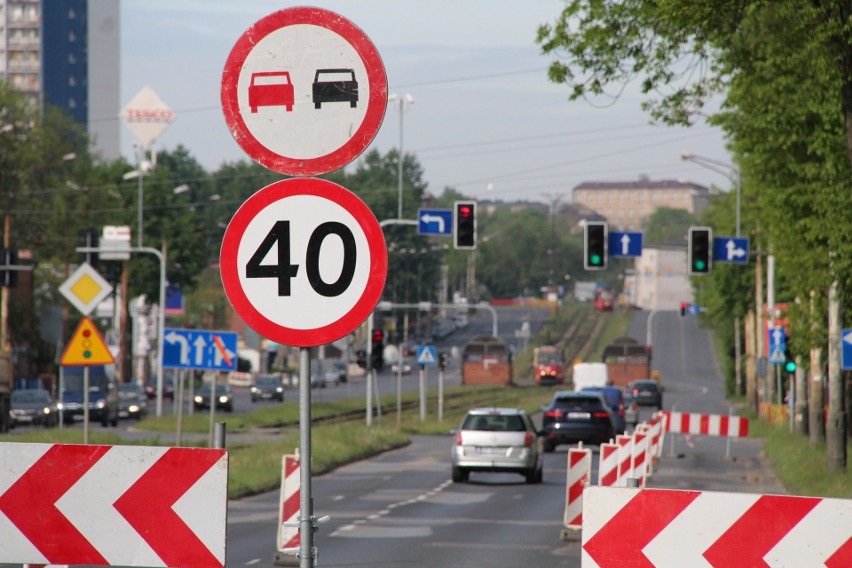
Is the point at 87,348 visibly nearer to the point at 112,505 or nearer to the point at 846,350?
the point at 846,350

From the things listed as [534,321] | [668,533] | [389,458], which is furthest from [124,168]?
[668,533]

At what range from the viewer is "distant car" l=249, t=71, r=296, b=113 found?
19.0 feet

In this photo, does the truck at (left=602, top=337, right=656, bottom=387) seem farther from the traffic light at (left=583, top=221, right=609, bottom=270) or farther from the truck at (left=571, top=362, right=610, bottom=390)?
the traffic light at (left=583, top=221, right=609, bottom=270)

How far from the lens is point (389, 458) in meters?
39.8

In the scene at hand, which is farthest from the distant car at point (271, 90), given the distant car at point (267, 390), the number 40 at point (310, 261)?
the distant car at point (267, 390)

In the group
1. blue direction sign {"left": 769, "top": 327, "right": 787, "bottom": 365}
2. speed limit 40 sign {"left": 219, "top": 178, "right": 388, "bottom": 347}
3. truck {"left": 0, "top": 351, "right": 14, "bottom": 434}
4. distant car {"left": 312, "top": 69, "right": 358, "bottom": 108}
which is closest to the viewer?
speed limit 40 sign {"left": 219, "top": 178, "right": 388, "bottom": 347}

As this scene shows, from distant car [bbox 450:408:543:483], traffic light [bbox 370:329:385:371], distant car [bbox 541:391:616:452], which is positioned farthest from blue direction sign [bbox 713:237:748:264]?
distant car [bbox 450:408:543:483]

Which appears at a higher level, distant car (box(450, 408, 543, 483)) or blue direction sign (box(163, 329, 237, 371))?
blue direction sign (box(163, 329, 237, 371))

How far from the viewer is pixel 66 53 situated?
16725 centimetres

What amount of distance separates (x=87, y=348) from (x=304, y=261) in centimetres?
1693

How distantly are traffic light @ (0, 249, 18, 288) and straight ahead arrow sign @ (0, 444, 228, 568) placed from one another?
45839mm

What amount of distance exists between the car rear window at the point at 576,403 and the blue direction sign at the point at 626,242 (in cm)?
539

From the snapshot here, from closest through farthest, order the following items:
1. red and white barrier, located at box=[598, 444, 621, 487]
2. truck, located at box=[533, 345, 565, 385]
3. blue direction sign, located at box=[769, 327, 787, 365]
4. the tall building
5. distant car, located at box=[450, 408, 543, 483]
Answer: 1. red and white barrier, located at box=[598, 444, 621, 487]
2. distant car, located at box=[450, 408, 543, 483]
3. blue direction sign, located at box=[769, 327, 787, 365]
4. truck, located at box=[533, 345, 565, 385]
5. the tall building

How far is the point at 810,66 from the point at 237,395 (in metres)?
78.5
